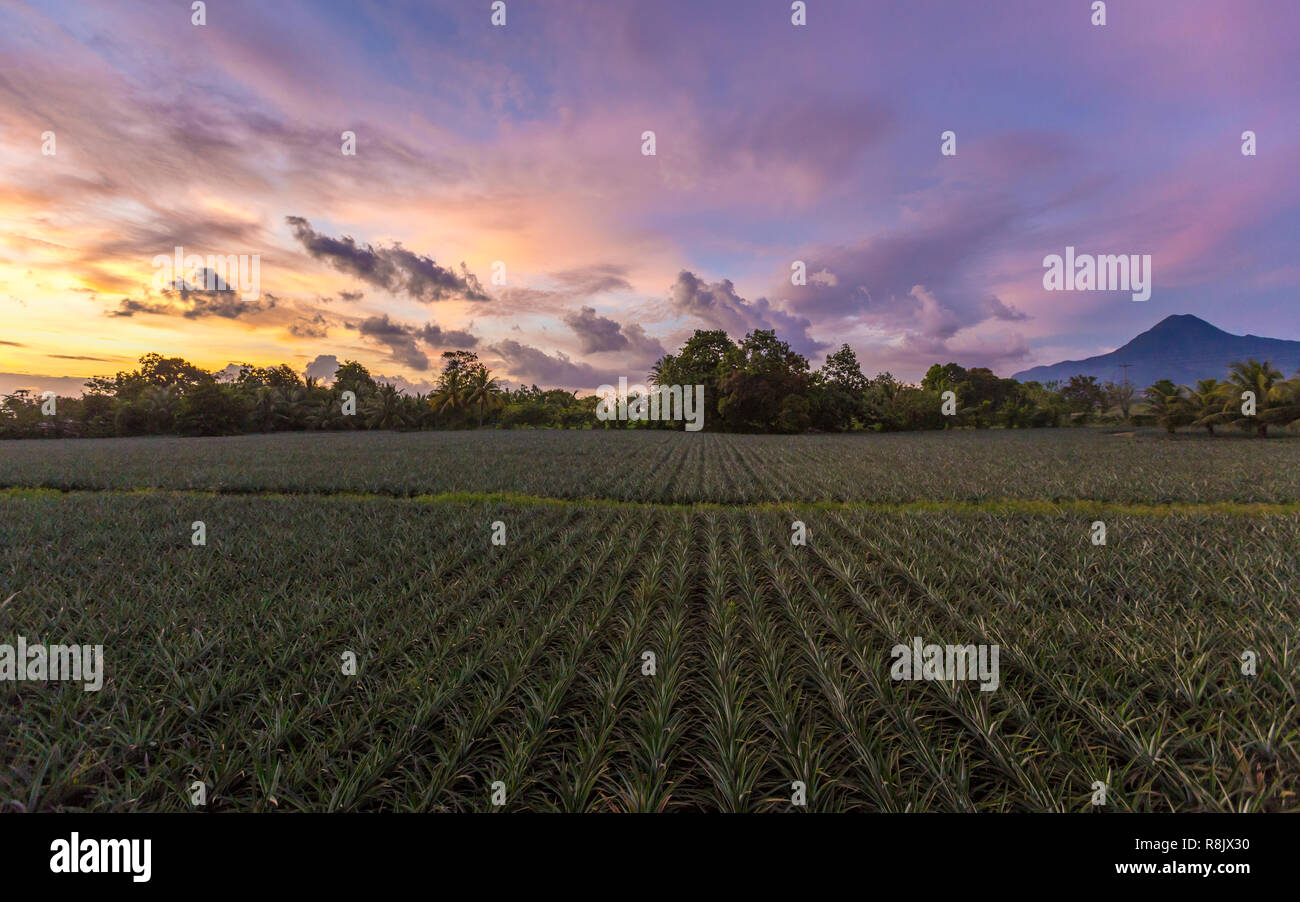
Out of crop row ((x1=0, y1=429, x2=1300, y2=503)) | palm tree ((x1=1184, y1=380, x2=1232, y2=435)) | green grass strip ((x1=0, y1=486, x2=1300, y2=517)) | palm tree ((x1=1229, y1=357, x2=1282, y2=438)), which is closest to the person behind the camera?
green grass strip ((x1=0, y1=486, x2=1300, y2=517))

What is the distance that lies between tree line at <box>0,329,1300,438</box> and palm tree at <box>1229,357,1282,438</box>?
342 inches

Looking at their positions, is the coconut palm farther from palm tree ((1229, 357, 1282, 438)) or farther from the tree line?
palm tree ((1229, 357, 1282, 438))

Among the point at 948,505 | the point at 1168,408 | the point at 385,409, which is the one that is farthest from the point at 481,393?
the point at 1168,408

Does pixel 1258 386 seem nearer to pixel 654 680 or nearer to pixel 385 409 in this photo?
pixel 654 680

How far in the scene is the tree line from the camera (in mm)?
50375

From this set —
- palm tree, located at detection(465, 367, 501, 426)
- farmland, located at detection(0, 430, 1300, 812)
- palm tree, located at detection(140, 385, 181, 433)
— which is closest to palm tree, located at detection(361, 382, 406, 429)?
palm tree, located at detection(465, 367, 501, 426)

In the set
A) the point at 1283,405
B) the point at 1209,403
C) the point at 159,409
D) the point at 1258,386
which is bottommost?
the point at 1283,405

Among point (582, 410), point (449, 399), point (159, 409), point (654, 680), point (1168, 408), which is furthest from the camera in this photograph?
point (582, 410)

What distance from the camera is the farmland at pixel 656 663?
2.73m

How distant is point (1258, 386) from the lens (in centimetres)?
2677

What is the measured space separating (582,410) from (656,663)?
230 ft

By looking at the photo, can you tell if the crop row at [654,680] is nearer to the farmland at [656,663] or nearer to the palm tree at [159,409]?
the farmland at [656,663]
